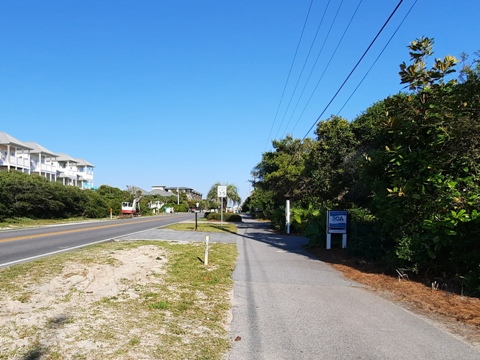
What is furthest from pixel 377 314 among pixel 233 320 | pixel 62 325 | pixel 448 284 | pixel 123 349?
pixel 62 325

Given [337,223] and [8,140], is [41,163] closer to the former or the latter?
[8,140]

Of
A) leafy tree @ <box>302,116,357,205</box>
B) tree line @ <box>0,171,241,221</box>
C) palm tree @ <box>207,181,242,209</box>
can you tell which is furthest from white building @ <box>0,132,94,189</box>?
leafy tree @ <box>302,116,357,205</box>

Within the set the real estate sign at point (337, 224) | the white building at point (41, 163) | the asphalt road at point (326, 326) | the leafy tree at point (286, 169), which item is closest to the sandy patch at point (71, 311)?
the asphalt road at point (326, 326)

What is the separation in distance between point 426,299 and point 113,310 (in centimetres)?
575

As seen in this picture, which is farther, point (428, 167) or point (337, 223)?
point (337, 223)

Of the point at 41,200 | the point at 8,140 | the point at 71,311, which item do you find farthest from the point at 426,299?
the point at 8,140

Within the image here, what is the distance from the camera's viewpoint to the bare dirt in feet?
19.4

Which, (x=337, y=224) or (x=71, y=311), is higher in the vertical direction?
(x=337, y=224)

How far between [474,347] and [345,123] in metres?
17.5

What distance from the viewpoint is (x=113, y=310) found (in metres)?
5.92

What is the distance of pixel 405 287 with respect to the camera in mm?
8672

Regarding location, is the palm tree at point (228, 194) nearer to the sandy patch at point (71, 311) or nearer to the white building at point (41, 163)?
the white building at point (41, 163)

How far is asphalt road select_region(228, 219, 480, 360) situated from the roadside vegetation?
1.28 feet

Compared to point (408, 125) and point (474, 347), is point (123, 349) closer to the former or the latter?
point (474, 347)
